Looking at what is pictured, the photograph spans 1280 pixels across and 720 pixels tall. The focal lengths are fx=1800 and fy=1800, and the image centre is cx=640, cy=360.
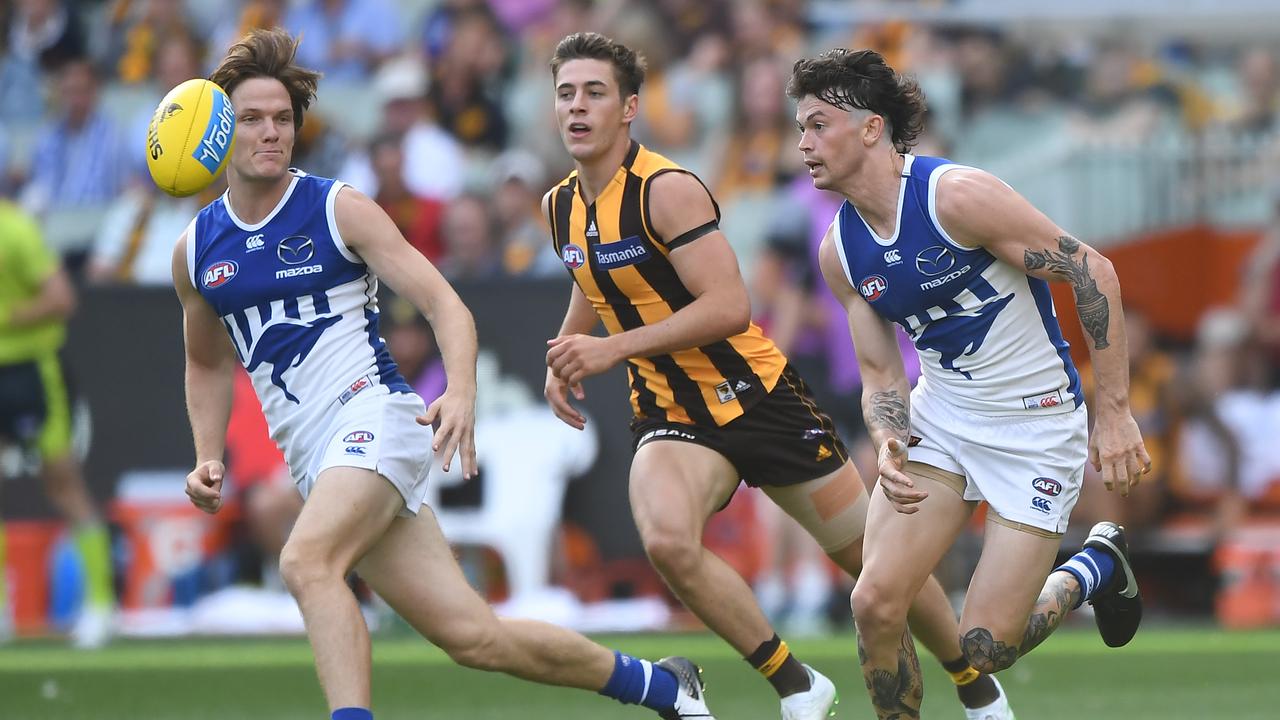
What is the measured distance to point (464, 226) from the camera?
42.7 ft

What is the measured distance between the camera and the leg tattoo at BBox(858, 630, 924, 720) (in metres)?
6.05

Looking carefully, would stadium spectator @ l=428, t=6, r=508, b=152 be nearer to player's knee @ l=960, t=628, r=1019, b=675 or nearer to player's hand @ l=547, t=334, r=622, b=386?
player's hand @ l=547, t=334, r=622, b=386

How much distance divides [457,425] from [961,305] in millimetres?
1827

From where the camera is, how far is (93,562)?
11594 mm

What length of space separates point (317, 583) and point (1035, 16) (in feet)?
32.8

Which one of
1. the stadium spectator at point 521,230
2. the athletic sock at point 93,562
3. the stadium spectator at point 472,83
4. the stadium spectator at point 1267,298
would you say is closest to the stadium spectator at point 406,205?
the stadium spectator at point 521,230

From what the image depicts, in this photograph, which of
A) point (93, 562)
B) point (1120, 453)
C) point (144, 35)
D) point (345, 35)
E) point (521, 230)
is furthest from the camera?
point (144, 35)

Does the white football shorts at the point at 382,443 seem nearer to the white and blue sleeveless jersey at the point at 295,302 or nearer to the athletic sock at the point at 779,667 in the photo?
the white and blue sleeveless jersey at the point at 295,302

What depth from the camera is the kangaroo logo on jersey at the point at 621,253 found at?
6754 millimetres

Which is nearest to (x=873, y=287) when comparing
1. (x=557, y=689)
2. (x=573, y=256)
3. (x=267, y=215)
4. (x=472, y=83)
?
(x=573, y=256)

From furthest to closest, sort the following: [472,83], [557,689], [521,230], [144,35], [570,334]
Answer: [144,35], [472,83], [521,230], [557,689], [570,334]

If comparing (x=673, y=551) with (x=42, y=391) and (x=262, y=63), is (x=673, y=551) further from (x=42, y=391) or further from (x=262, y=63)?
(x=42, y=391)

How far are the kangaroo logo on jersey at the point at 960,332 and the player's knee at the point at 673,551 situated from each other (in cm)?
114

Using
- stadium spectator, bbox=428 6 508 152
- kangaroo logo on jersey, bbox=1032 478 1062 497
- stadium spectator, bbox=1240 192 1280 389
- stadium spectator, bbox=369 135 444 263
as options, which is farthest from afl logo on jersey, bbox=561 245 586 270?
stadium spectator, bbox=428 6 508 152
